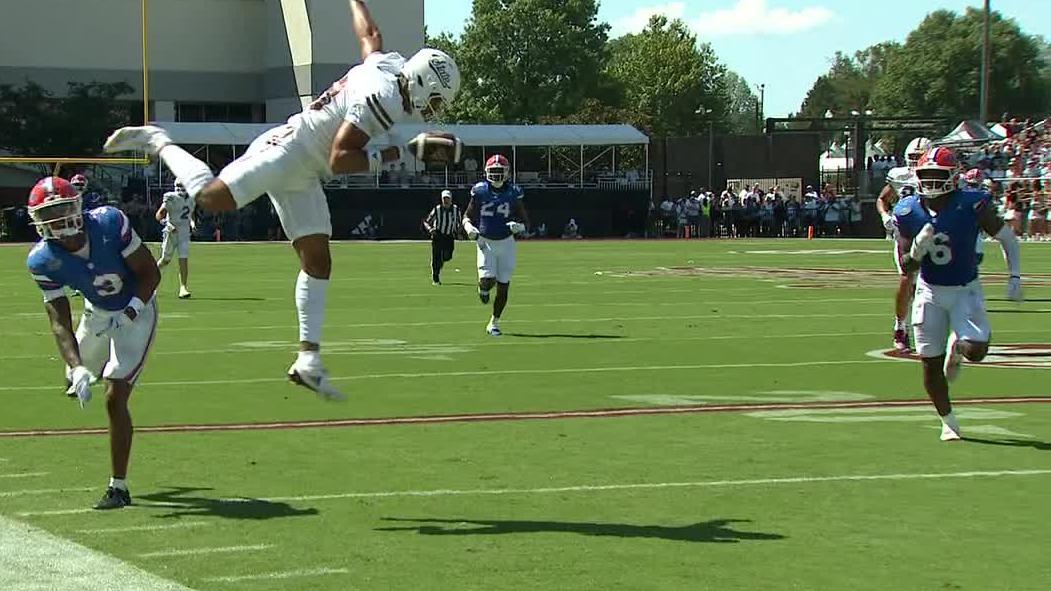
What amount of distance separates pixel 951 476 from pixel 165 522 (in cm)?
464

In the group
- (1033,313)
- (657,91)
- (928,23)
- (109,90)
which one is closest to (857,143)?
(109,90)

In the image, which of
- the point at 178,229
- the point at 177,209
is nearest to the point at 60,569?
the point at 177,209

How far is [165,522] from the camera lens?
27.3 ft

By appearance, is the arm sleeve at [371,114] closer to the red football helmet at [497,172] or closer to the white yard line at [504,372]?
the white yard line at [504,372]

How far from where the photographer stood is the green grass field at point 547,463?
7398mm

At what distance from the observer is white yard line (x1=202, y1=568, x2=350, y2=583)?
23.2 feet

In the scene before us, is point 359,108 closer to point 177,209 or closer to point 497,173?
point 497,173

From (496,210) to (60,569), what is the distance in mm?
13066

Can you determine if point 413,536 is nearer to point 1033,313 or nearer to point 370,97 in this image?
point 370,97

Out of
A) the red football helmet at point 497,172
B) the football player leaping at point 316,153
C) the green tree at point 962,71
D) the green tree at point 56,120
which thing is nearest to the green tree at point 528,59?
the green tree at point 962,71

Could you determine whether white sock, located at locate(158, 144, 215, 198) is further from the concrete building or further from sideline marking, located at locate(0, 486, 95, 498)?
the concrete building

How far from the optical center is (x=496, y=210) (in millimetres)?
19953

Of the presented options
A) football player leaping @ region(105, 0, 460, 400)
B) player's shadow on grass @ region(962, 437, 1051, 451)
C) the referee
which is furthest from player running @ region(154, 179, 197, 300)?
player's shadow on grass @ region(962, 437, 1051, 451)

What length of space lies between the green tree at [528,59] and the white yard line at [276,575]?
3484 inches
